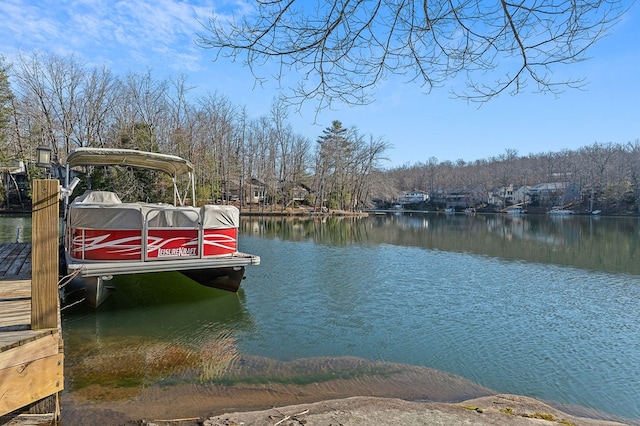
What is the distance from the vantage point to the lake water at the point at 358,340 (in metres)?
4.91

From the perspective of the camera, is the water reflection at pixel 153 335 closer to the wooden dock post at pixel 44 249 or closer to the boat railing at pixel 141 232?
the boat railing at pixel 141 232

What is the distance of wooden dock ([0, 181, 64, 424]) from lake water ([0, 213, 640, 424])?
5.23 feet

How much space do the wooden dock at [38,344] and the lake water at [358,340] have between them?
62.8 inches

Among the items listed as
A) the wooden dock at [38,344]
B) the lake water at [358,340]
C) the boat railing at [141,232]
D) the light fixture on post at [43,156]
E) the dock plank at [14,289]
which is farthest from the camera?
the boat railing at [141,232]

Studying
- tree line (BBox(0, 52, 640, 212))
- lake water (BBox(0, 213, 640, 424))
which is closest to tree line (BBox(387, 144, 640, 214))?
tree line (BBox(0, 52, 640, 212))

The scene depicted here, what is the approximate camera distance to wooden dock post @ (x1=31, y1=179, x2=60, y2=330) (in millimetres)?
2781

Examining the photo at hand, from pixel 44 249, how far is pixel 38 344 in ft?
2.18

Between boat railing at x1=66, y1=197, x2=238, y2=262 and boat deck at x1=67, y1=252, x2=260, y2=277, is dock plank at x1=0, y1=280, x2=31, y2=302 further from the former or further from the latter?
boat railing at x1=66, y1=197, x2=238, y2=262

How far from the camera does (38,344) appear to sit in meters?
2.79

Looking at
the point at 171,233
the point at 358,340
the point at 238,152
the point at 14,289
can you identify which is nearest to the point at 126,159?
the point at 171,233

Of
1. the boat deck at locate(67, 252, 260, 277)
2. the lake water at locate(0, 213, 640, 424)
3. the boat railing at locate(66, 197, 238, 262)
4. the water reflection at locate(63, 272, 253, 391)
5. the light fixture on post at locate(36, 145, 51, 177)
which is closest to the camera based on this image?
the lake water at locate(0, 213, 640, 424)

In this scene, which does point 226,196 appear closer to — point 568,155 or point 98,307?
point 98,307

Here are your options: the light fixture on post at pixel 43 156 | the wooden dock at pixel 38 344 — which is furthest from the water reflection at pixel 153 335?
the light fixture on post at pixel 43 156

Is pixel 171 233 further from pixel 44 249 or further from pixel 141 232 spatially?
pixel 44 249
